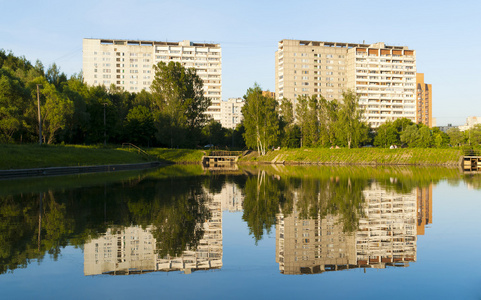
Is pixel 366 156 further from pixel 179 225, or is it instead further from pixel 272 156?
pixel 179 225

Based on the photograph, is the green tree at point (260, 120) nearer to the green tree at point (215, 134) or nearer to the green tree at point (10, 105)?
the green tree at point (215, 134)

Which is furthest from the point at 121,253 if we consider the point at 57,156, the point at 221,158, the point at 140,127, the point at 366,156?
the point at 221,158

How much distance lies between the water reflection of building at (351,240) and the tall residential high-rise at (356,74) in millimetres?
148155

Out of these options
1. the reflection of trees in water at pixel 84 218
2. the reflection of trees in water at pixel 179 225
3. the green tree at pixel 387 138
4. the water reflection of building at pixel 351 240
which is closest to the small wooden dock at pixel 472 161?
the green tree at pixel 387 138

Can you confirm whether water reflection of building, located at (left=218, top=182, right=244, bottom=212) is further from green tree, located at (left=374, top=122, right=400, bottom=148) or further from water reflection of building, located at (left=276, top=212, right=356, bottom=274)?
green tree, located at (left=374, top=122, right=400, bottom=148)

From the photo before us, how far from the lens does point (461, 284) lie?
8.94m

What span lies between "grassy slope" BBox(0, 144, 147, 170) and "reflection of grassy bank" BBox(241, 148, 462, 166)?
35948mm

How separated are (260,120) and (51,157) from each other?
5003 centimetres

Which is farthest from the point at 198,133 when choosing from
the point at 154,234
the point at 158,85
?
the point at 154,234

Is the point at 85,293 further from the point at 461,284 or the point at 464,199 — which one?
the point at 464,199

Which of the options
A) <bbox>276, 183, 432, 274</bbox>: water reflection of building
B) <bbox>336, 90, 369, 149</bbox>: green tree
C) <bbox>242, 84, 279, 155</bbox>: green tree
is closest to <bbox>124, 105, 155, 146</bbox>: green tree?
<bbox>242, 84, 279, 155</bbox>: green tree

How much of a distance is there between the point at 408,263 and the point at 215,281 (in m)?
5.29

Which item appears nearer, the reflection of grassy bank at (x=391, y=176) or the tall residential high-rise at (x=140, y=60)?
the reflection of grassy bank at (x=391, y=176)

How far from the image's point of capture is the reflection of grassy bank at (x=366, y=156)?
79250 mm
